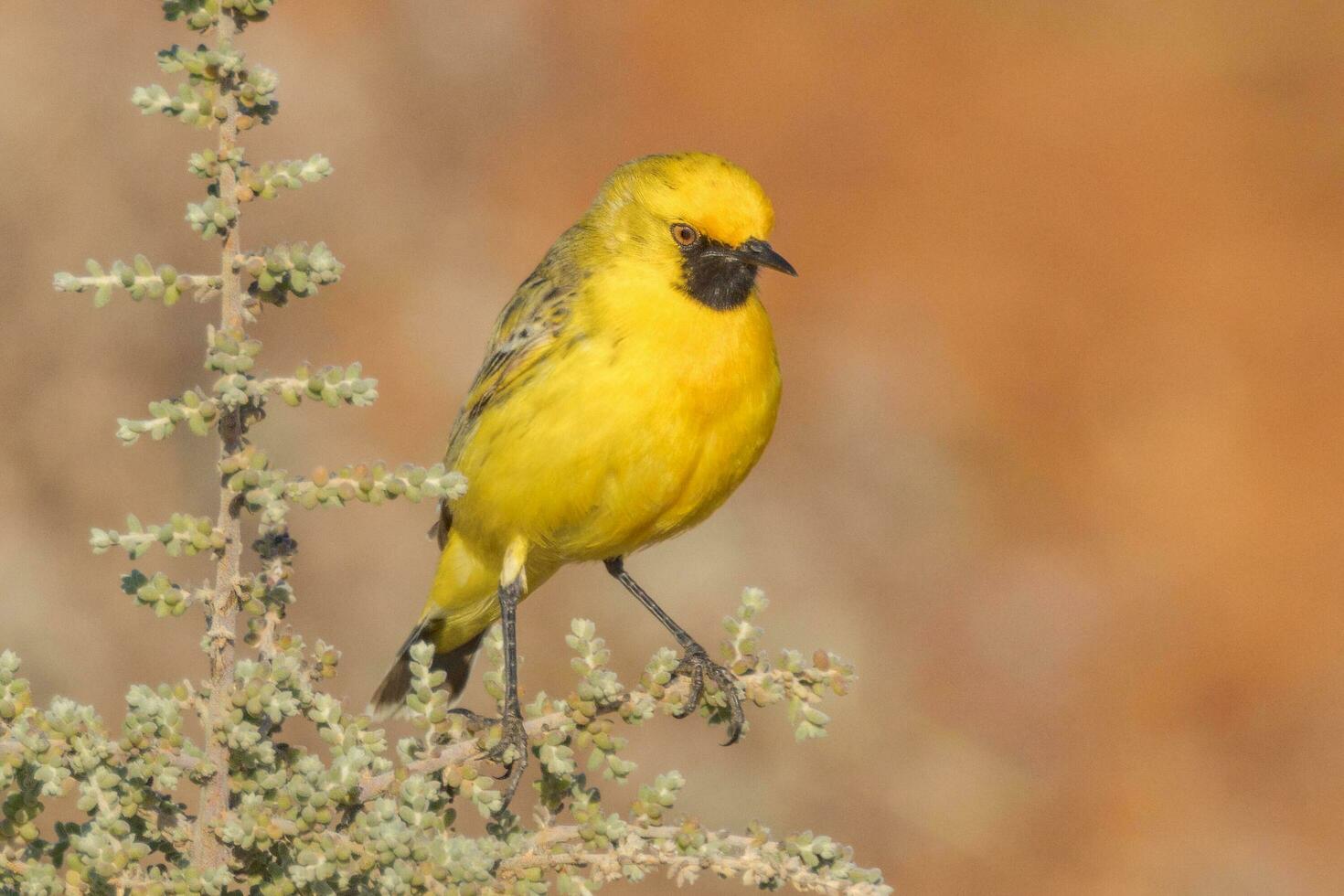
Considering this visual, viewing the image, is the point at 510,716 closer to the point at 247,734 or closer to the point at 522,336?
the point at 522,336

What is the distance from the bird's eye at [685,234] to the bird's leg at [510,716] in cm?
127

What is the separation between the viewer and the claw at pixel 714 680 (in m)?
4.90

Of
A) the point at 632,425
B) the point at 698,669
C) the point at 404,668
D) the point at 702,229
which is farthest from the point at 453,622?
the point at 702,229

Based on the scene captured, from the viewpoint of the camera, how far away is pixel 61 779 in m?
2.86

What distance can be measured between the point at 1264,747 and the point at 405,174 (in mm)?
8284

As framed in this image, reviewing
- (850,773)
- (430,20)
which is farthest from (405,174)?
(850,773)

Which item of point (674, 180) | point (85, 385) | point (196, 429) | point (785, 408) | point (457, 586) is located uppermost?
point (785, 408)

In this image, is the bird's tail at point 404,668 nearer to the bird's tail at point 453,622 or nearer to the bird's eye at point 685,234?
the bird's tail at point 453,622

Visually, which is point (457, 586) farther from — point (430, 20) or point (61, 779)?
point (430, 20)

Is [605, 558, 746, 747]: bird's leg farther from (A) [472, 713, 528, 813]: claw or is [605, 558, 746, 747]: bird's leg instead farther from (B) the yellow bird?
(A) [472, 713, 528, 813]: claw

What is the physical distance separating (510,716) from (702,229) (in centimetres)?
160

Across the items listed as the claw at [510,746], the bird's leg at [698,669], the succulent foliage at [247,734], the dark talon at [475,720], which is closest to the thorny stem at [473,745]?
the succulent foliage at [247,734]

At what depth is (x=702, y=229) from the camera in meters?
5.14

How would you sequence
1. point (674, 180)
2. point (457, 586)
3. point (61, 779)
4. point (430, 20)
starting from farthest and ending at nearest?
1. point (430, 20)
2. point (457, 586)
3. point (674, 180)
4. point (61, 779)
